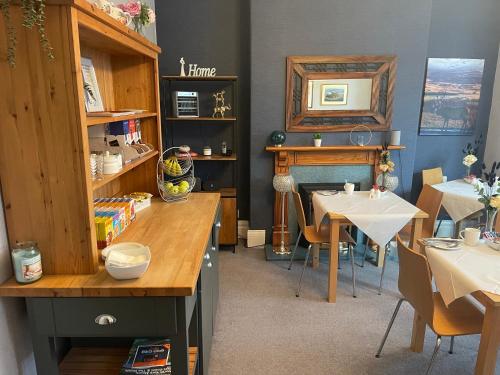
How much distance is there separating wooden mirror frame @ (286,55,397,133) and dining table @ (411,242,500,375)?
201 cm

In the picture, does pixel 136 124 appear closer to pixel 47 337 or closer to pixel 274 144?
pixel 47 337

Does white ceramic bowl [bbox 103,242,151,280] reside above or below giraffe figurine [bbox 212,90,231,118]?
below

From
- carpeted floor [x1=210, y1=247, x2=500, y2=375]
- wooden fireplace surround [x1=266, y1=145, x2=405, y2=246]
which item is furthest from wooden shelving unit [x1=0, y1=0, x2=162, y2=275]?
wooden fireplace surround [x1=266, y1=145, x2=405, y2=246]

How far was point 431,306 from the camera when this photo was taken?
6.22ft

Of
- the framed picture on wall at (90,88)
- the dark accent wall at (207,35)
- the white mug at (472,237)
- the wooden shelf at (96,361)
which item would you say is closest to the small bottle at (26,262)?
the wooden shelf at (96,361)

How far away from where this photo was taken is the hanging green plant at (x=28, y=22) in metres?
1.21

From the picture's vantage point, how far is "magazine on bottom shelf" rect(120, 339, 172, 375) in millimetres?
1698

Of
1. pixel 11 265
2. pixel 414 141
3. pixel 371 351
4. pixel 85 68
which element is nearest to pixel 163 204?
pixel 85 68

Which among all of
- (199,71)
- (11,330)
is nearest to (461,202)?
(199,71)

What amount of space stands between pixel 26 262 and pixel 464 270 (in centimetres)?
198

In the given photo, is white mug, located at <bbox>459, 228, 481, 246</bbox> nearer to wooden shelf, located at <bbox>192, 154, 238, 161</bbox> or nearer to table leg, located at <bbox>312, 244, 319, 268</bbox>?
table leg, located at <bbox>312, 244, 319, 268</bbox>

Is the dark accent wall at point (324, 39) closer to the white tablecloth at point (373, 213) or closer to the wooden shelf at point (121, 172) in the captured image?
the white tablecloth at point (373, 213)

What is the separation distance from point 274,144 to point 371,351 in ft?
7.18

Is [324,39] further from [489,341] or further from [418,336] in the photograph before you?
[489,341]
